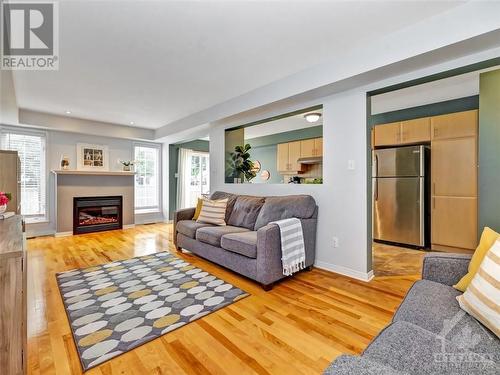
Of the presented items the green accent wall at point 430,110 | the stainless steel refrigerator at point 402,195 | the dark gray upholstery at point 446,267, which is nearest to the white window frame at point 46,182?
the dark gray upholstery at point 446,267

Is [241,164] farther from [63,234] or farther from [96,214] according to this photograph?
[63,234]

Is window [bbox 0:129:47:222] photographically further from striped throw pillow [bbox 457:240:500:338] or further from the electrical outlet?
striped throw pillow [bbox 457:240:500:338]

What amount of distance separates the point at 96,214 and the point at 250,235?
450 centimetres

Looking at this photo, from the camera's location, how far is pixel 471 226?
3.55 m

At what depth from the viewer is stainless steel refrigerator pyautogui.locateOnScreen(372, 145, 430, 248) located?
400cm

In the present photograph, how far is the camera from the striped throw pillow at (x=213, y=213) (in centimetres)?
368

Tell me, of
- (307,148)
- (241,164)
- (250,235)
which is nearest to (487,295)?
(250,235)

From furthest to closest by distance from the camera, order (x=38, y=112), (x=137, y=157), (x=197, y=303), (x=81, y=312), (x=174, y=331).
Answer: (x=137, y=157) → (x=38, y=112) → (x=197, y=303) → (x=81, y=312) → (x=174, y=331)

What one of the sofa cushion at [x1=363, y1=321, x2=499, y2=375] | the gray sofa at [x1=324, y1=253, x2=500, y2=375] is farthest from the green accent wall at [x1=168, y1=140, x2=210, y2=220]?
the sofa cushion at [x1=363, y1=321, x2=499, y2=375]

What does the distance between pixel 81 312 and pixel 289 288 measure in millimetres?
1946

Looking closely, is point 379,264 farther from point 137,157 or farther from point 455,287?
point 137,157

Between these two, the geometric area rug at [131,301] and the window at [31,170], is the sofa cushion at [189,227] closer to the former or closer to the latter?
the geometric area rug at [131,301]

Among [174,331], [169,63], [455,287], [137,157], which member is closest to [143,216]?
[137,157]

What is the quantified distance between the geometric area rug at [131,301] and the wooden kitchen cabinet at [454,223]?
3.40m
